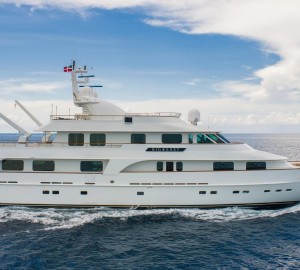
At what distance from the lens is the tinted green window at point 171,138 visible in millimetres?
20844

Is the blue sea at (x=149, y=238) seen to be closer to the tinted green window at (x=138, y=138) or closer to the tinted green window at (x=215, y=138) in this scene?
the tinted green window at (x=215, y=138)

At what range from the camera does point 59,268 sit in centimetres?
1321

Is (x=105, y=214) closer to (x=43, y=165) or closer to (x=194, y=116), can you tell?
(x=43, y=165)

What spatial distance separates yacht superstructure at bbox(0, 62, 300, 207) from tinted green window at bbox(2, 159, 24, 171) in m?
0.06

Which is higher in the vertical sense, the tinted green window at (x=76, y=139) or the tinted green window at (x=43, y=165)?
the tinted green window at (x=76, y=139)

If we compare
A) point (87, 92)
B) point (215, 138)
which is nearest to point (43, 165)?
point (87, 92)

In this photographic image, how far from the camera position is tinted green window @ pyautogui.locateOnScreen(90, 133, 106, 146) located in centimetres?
2095

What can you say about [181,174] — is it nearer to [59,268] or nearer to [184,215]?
[184,215]

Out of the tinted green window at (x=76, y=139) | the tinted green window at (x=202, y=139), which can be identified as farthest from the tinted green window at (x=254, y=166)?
the tinted green window at (x=76, y=139)

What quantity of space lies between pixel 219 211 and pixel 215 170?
255 centimetres

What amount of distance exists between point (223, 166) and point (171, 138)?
12.4 feet

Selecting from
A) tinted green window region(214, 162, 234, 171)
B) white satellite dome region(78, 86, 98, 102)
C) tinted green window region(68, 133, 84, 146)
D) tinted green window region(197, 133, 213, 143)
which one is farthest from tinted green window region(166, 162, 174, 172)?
white satellite dome region(78, 86, 98, 102)

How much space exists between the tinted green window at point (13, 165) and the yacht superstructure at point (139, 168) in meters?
0.06

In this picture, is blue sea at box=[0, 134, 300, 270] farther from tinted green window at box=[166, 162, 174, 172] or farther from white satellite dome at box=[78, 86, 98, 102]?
white satellite dome at box=[78, 86, 98, 102]
